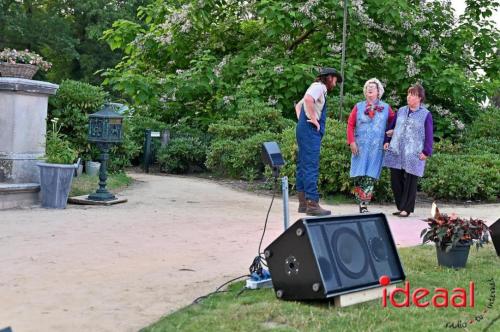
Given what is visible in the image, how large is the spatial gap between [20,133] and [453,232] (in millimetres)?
5388

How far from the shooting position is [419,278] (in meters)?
4.57

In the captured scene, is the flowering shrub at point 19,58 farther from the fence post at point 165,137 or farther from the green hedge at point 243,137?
the fence post at point 165,137

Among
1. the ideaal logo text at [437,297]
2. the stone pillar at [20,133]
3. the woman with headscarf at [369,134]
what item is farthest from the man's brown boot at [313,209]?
the stone pillar at [20,133]

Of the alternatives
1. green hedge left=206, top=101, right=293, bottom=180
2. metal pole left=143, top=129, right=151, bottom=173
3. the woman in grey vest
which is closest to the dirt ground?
the woman in grey vest

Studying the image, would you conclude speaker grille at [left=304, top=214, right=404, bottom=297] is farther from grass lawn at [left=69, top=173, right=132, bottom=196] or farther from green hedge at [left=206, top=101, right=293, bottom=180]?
green hedge at [left=206, top=101, right=293, bottom=180]

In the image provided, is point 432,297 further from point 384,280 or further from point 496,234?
point 496,234

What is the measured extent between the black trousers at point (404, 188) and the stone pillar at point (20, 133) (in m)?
4.37

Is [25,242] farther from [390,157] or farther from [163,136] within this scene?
[163,136]

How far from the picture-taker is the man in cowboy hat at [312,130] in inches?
281

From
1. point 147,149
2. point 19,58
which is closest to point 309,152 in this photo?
point 19,58

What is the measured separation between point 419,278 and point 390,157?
3.30 m

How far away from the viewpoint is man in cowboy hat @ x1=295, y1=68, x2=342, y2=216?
7137 mm

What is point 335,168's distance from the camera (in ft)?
31.0

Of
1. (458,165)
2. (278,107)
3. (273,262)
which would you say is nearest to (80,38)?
(278,107)
